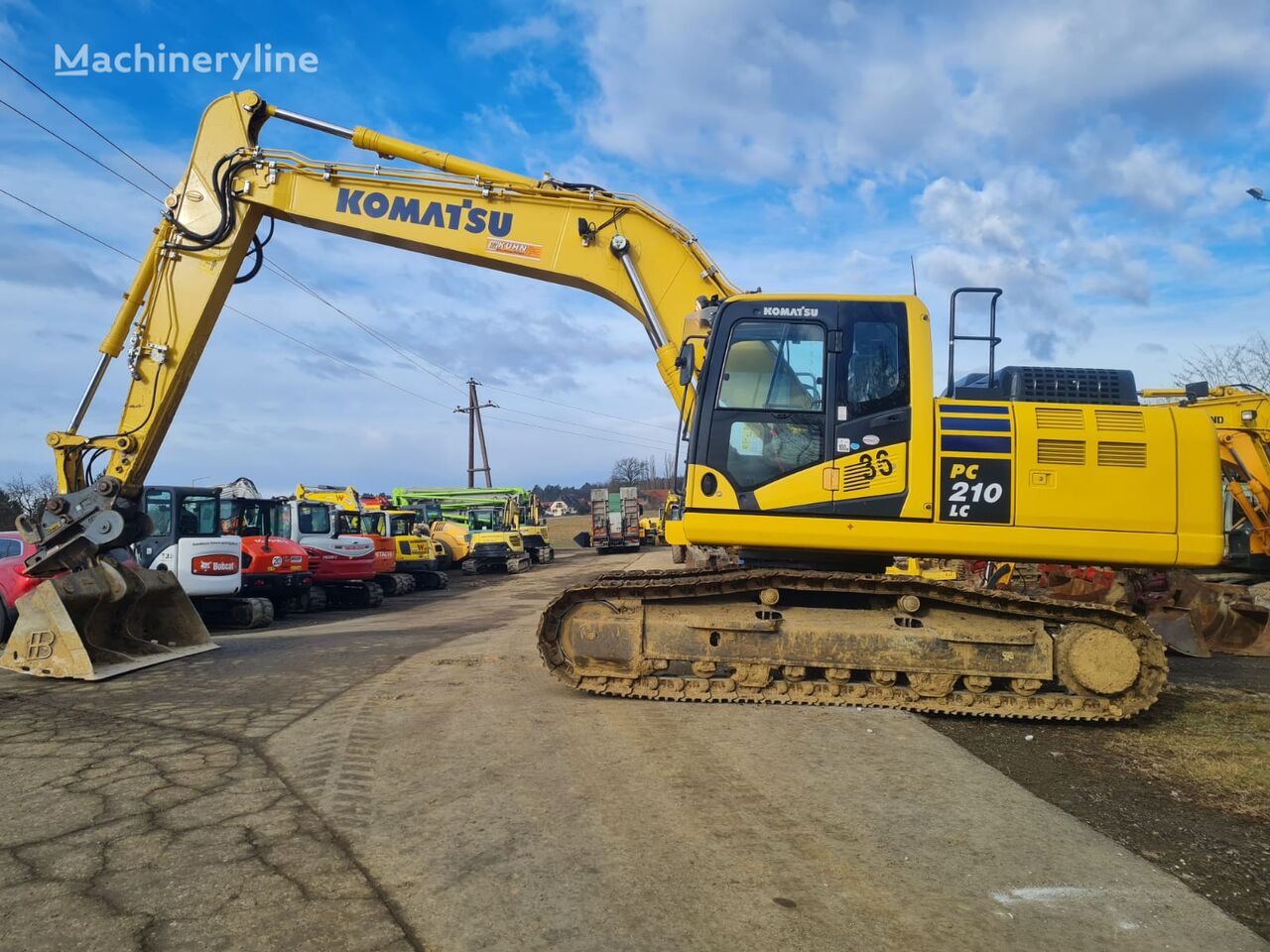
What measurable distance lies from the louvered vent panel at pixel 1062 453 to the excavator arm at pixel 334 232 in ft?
11.8

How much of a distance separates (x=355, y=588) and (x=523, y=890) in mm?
16666

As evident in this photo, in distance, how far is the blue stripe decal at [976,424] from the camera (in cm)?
643

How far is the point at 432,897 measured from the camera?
3.34 m

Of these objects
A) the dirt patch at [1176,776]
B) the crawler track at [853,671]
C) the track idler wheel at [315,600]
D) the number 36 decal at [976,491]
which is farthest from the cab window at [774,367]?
the track idler wheel at [315,600]

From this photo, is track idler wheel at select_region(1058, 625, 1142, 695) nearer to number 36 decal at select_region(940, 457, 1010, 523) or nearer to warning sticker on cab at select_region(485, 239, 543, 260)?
number 36 decal at select_region(940, 457, 1010, 523)

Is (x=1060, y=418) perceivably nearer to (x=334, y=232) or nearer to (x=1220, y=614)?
(x=1220, y=614)

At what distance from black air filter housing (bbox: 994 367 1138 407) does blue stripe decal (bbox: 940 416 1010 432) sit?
94 cm

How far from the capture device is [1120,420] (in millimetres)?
6457

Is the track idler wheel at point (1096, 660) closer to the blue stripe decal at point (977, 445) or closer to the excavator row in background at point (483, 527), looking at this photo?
the blue stripe decal at point (977, 445)

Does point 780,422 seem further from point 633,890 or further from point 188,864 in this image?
point 188,864

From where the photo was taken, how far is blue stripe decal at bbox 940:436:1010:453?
639cm

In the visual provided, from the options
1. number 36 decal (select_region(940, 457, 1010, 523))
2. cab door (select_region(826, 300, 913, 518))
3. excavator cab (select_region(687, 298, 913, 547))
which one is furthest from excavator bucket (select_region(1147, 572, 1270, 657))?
excavator cab (select_region(687, 298, 913, 547))

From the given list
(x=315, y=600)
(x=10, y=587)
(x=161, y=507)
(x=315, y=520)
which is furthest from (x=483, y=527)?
(x=10, y=587)

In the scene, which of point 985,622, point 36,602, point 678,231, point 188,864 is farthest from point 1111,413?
point 36,602
